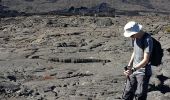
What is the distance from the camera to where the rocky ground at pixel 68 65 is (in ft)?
38.1

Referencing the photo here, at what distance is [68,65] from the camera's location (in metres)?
16.4

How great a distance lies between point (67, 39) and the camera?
2283 centimetres

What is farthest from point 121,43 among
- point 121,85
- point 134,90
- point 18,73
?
point 134,90

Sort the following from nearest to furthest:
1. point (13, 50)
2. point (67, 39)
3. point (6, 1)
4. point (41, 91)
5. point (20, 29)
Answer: point (41, 91) < point (13, 50) < point (67, 39) < point (20, 29) < point (6, 1)

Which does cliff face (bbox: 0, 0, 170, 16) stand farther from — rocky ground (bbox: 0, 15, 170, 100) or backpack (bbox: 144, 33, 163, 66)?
backpack (bbox: 144, 33, 163, 66)

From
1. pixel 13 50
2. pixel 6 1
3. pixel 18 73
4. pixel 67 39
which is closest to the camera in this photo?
pixel 18 73

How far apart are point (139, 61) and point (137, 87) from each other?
47cm

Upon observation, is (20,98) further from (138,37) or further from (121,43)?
(121,43)

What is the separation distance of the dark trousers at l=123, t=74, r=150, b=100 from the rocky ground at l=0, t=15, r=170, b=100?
2270 mm

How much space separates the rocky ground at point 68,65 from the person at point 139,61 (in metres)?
2.41

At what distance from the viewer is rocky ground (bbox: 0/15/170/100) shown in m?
11.6

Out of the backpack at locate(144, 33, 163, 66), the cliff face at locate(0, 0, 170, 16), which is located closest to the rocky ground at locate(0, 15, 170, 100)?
the backpack at locate(144, 33, 163, 66)

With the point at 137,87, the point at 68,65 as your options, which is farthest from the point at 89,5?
the point at 137,87

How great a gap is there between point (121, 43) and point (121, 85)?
8830 mm
